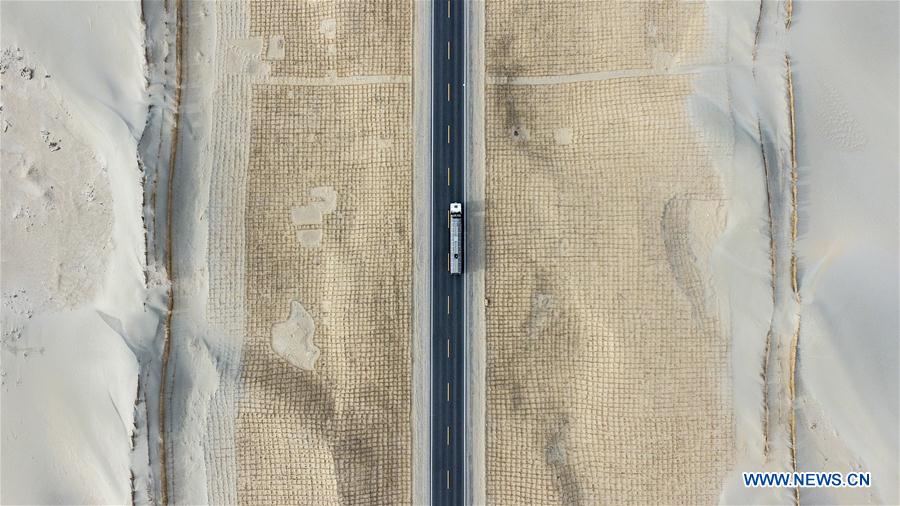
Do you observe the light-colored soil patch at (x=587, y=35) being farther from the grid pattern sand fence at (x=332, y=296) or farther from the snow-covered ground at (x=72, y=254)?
the snow-covered ground at (x=72, y=254)

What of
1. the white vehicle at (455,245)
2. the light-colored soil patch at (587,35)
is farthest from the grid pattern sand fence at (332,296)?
the light-colored soil patch at (587,35)

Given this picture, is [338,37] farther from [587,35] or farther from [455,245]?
[587,35]

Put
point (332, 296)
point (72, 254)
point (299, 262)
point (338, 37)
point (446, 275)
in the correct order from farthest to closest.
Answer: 1. point (338, 37)
2. point (446, 275)
3. point (299, 262)
4. point (332, 296)
5. point (72, 254)

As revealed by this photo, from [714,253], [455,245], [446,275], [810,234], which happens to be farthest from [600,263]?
[810,234]

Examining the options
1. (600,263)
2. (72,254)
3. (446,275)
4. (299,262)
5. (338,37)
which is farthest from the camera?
(338,37)

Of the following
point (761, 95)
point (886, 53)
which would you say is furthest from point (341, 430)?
point (886, 53)

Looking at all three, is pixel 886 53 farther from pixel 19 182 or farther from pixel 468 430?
pixel 19 182

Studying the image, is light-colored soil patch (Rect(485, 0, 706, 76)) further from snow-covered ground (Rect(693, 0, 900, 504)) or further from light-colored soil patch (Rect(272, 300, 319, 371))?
light-colored soil patch (Rect(272, 300, 319, 371))

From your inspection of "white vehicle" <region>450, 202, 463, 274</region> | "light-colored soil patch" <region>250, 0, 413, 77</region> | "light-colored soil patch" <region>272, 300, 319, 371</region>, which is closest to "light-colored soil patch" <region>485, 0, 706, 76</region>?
"light-colored soil patch" <region>250, 0, 413, 77</region>

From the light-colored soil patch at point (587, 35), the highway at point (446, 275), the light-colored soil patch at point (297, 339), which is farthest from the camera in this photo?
the light-colored soil patch at point (587, 35)
